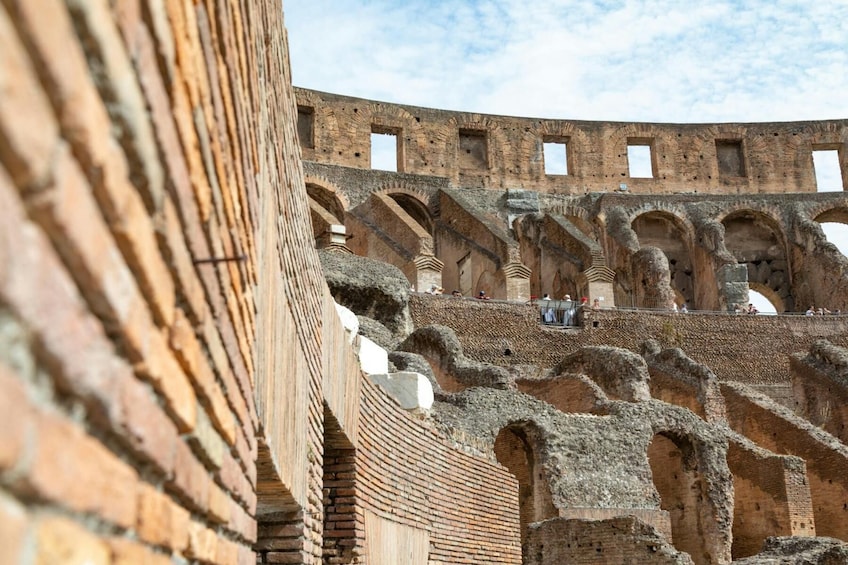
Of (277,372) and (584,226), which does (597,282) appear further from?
(277,372)

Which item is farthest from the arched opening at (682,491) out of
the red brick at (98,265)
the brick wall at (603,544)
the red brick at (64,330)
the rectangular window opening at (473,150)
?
the rectangular window opening at (473,150)

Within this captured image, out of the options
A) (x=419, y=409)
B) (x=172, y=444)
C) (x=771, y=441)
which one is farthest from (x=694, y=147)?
(x=172, y=444)

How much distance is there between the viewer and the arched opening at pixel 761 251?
132 ft

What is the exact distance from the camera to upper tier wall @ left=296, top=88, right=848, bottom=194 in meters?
40.0

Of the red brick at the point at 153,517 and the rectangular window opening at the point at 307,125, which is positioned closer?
the red brick at the point at 153,517

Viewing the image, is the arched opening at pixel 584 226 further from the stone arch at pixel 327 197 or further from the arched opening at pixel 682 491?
the arched opening at pixel 682 491

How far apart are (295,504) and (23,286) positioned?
4054 mm

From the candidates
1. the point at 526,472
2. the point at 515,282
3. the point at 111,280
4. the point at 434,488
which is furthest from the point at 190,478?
the point at 515,282

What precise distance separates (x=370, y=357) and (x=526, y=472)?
10182 mm

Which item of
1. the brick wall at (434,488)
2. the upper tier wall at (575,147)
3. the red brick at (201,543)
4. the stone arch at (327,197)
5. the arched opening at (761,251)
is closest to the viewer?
the red brick at (201,543)

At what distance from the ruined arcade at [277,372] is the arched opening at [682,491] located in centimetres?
6

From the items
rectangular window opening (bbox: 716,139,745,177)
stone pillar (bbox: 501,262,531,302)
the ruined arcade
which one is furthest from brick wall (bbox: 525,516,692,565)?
rectangular window opening (bbox: 716,139,745,177)

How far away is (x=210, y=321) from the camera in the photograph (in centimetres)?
244

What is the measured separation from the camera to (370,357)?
381 inches
